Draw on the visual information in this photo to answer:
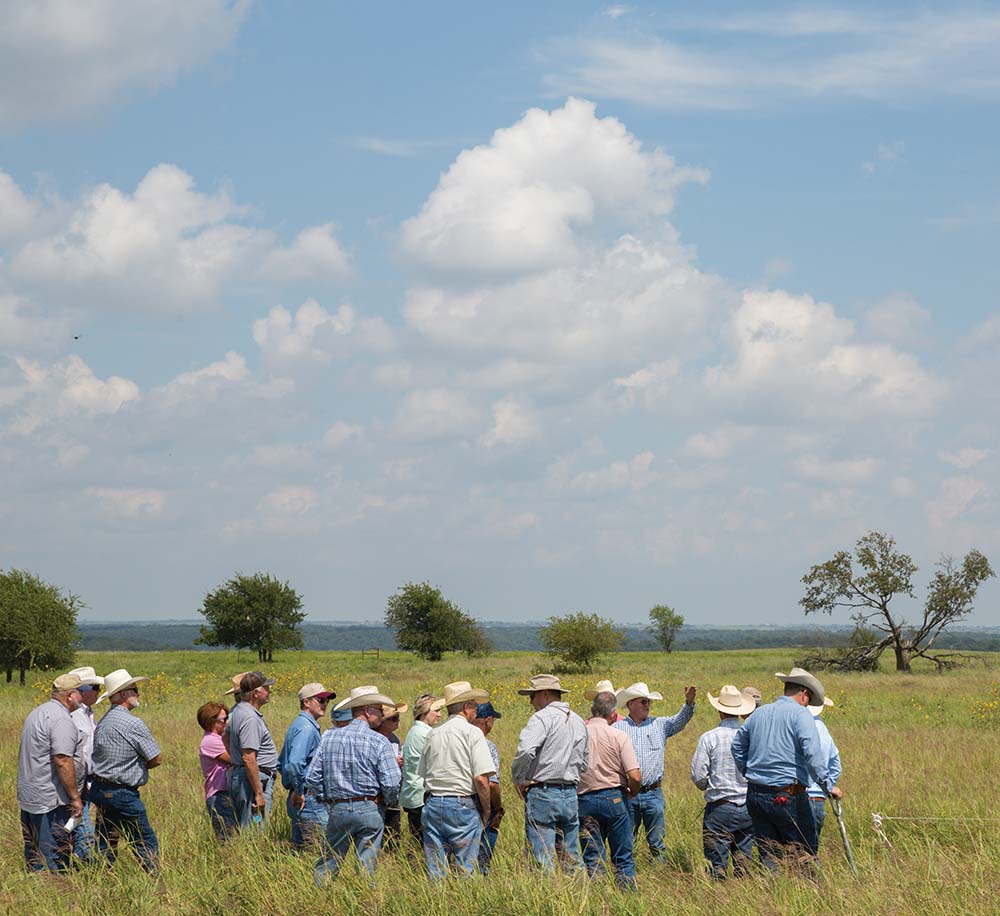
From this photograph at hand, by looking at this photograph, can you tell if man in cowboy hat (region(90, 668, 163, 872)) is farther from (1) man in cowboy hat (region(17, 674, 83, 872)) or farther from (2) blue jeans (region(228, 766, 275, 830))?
(2) blue jeans (region(228, 766, 275, 830))

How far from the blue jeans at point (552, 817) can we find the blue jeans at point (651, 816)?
1361mm

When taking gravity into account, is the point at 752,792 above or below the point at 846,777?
above

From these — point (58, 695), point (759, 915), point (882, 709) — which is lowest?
point (882, 709)

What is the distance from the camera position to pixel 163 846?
32.5 feet

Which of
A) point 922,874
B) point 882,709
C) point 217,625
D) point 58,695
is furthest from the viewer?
point 217,625

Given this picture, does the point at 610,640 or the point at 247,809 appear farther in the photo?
the point at 610,640

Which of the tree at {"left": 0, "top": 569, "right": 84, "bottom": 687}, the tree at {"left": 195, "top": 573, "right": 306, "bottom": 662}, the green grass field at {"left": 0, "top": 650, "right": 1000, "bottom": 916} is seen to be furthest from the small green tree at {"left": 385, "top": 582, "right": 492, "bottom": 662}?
the green grass field at {"left": 0, "top": 650, "right": 1000, "bottom": 916}

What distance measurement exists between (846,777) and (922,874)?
21.6 feet

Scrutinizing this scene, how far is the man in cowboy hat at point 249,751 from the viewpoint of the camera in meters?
9.74

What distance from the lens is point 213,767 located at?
1052 centimetres

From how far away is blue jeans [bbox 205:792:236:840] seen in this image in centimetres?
1022

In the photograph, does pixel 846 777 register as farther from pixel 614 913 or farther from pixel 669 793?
pixel 614 913

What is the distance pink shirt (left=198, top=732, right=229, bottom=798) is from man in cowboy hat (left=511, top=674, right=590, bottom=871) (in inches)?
130

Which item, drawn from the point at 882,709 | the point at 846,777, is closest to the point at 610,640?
the point at 882,709
